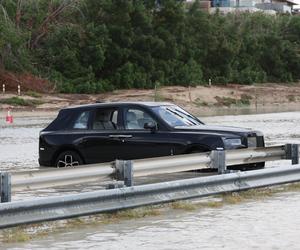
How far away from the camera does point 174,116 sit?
15.9m

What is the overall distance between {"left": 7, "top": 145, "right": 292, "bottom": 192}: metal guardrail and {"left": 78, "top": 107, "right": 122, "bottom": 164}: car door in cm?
283

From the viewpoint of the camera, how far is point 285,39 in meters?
95.6

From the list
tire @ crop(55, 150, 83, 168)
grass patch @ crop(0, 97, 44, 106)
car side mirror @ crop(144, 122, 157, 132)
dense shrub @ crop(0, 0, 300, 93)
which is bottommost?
tire @ crop(55, 150, 83, 168)

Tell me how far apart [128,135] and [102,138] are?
1.86 ft

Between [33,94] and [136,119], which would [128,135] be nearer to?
[136,119]

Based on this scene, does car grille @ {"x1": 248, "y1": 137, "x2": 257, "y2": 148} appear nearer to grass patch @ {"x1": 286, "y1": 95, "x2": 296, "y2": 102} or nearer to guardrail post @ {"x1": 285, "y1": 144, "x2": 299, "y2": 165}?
guardrail post @ {"x1": 285, "y1": 144, "x2": 299, "y2": 165}

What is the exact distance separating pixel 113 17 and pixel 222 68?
1669cm

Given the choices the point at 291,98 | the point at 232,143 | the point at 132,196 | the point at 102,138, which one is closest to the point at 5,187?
the point at 132,196

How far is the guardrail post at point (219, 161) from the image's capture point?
12789 mm

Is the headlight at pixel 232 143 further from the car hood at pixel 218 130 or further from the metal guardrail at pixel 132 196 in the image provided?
the metal guardrail at pixel 132 196

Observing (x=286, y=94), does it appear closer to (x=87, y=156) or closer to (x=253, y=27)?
(x=253, y=27)

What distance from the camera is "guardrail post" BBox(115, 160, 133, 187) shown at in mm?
11297

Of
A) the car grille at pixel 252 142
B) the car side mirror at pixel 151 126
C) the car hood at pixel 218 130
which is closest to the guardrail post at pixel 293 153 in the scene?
the car grille at pixel 252 142

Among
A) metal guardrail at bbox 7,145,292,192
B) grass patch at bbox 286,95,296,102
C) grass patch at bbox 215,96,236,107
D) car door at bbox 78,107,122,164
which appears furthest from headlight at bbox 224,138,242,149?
grass patch at bbox 286,95,296,102
